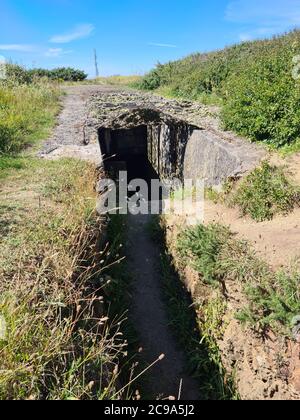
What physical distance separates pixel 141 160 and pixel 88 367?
1732cm

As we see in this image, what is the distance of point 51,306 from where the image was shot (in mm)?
3471

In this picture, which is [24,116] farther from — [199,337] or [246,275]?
[246,275]

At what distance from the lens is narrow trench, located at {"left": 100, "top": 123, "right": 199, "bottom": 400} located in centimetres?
519

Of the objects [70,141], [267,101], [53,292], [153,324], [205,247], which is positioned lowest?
[153,324]

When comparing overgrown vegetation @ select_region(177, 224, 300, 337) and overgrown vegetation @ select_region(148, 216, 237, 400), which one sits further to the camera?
overgrown vegetation @ select_region(148, 216, 237, 400)

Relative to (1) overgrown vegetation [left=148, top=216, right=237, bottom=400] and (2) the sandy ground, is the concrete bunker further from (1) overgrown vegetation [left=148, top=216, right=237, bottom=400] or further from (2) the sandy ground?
(1) overgrown vegetation [left=148, top=216, right=237, bottom=400]

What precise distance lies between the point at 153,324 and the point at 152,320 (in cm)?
10

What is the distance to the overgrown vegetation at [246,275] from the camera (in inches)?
165

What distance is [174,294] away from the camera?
22.2 feet

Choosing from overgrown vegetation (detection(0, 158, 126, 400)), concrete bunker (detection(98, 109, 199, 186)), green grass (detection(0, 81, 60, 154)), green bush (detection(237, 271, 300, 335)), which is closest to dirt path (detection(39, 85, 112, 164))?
green grass (detection(0, 81, 60, 154))

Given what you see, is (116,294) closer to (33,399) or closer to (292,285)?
(292,285)

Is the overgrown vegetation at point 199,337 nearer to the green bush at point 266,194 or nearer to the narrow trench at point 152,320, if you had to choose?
the narrow trench at point 152,320

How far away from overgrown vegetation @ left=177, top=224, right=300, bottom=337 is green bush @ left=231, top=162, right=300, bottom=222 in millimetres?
872

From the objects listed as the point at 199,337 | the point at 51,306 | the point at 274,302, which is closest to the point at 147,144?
the point at 199,337
